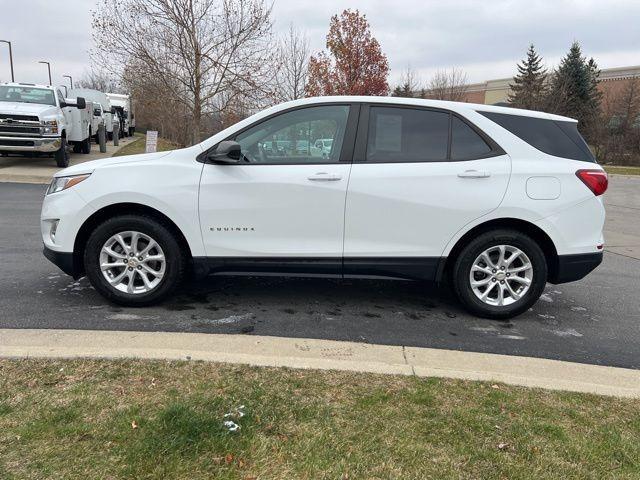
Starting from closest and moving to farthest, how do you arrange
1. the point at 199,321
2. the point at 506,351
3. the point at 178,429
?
1. the point at 178,429
2. the point at 506,351
3. the point at 199,321

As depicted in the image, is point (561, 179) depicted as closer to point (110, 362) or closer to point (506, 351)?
point (506, 351)

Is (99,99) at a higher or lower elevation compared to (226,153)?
higher

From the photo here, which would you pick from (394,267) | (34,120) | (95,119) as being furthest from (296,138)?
(95,119)

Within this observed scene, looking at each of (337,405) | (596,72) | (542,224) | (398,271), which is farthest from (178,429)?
(596,72)

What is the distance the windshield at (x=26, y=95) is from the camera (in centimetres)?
1398

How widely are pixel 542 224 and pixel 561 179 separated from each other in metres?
0.40

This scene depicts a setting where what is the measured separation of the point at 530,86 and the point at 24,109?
4036 cm

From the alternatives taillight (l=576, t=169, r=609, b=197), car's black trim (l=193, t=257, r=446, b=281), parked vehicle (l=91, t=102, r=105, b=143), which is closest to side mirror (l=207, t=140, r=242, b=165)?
car's black trim (l=193, t=257, r=446, b=281)

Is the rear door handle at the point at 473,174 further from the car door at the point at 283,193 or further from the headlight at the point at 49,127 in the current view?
the headlight at the point at 49,127

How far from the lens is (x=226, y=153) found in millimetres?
4090

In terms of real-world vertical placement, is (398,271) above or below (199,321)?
above

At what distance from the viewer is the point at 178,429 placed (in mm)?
2500

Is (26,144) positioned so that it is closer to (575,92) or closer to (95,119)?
(95,119)

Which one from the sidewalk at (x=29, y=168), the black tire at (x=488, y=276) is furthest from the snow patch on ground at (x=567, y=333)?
the sidewalk at (x=29, y=168)
